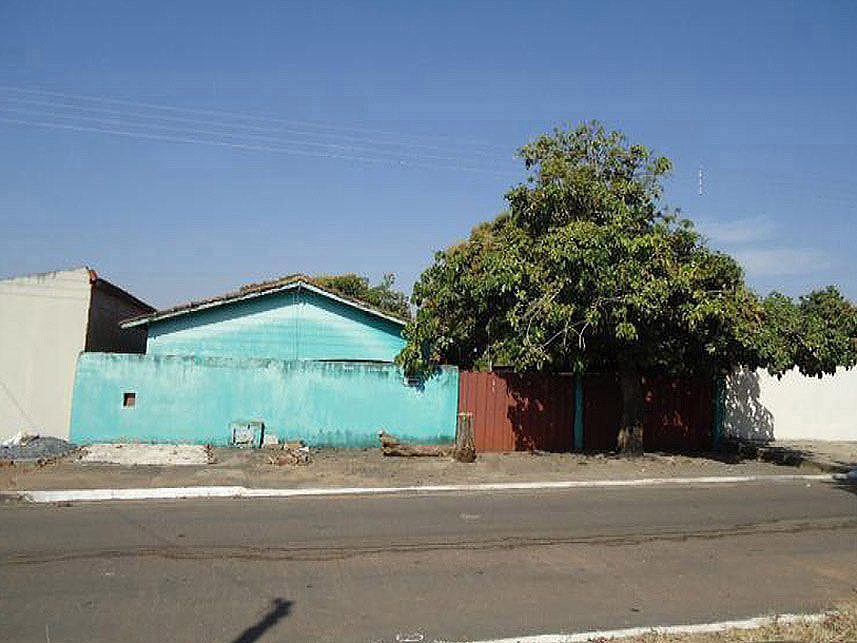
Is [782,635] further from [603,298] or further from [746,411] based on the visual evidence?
[746,411]

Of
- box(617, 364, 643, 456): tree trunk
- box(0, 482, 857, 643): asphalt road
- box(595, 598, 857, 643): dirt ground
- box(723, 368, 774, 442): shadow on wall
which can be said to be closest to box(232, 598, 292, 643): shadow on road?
box(0, 482, 857, 643): asphalt road

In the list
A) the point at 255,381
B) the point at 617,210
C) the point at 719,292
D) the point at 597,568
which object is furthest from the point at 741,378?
the point at 597,568

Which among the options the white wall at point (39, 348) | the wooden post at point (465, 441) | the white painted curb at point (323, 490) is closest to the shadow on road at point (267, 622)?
the white painted curb at point (323, 490)

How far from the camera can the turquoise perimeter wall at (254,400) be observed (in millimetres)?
14945

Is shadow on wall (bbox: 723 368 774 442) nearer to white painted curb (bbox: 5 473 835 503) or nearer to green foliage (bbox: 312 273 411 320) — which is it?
white painted curb (bbox: 5 473 835 503)

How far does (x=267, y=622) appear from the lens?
17.2ft

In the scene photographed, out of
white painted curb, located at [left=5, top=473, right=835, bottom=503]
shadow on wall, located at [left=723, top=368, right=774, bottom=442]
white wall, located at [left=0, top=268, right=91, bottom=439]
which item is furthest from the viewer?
shadow on wall, located at [left=723, top=368, right=774, bottom=442]

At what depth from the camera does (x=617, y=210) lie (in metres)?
14.4

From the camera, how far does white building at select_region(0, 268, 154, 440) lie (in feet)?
49.8

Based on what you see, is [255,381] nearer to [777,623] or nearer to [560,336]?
[560,336]

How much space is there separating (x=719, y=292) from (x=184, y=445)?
11.3m

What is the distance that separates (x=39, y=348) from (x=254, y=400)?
4.71 m

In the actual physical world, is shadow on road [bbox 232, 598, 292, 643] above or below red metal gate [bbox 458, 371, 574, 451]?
below

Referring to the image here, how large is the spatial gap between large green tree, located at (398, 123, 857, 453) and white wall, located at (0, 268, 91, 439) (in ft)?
24.2
